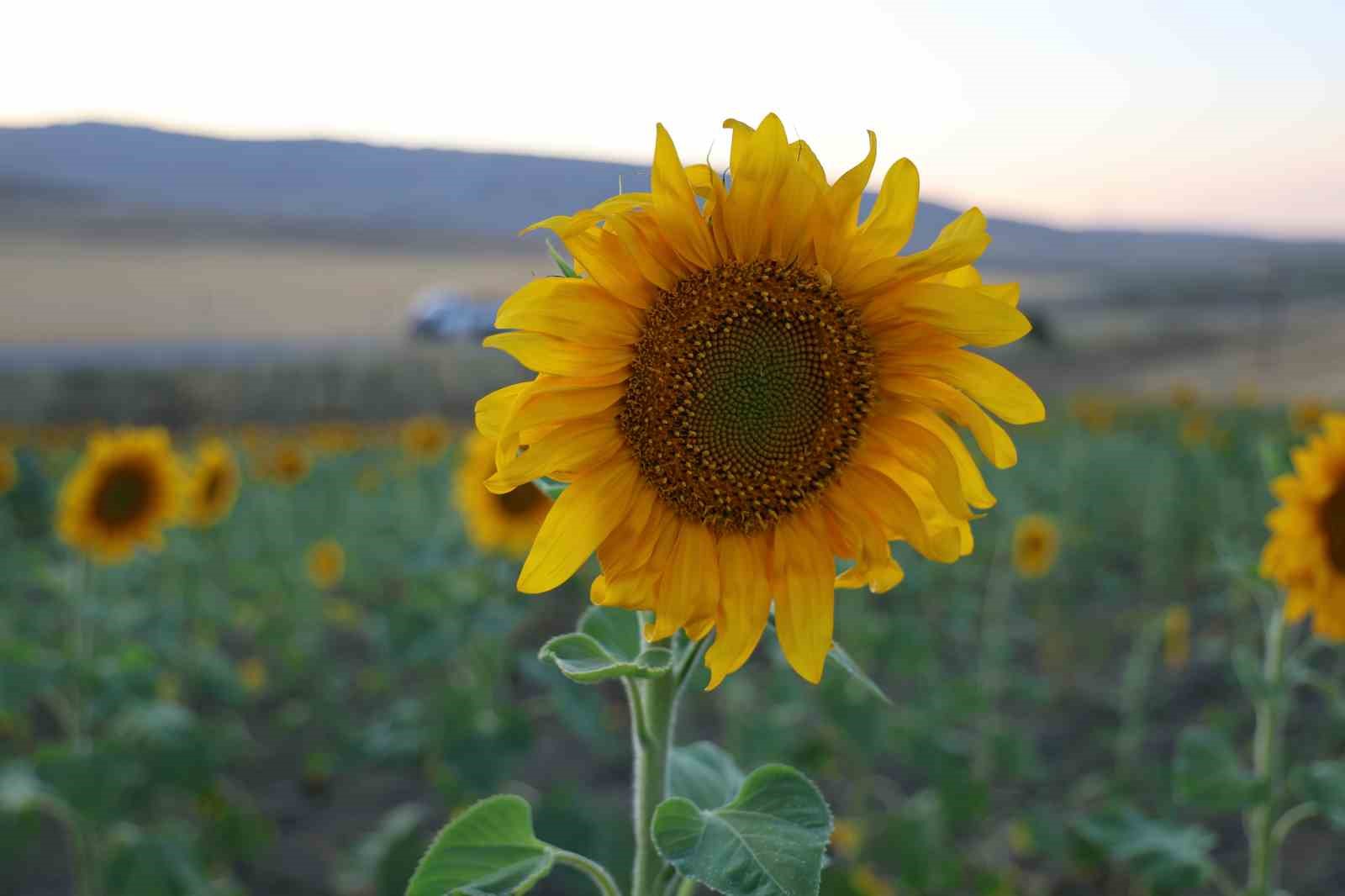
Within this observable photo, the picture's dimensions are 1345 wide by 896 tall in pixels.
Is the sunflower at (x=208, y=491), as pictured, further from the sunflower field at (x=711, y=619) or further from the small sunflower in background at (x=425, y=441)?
the small sunflower in background at (x=425, y=441)

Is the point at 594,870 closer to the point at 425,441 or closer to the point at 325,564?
the point at 325,564

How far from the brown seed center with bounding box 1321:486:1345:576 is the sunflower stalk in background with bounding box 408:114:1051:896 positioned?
1448 mm

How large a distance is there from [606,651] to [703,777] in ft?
1.14

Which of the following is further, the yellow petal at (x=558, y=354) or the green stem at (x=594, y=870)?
the green stem at (x=594, y=870)

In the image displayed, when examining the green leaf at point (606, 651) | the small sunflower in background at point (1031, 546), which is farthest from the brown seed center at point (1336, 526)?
the small sunflower in background at point (1031, 546)

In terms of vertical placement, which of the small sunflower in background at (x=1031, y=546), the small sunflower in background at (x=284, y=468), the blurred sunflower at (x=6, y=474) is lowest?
the small sunflower in background at (x=284, y=468)

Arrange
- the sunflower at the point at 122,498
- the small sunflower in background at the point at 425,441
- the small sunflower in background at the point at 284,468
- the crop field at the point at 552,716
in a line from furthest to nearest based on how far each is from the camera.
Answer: the small sunflower in background at the point at 425,441, the small sunflower in background at the point at 284,468, the sunflower at the point at 122,498, the crop field at the point at 552,716

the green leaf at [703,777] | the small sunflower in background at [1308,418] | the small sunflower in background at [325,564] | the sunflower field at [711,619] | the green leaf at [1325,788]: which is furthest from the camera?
the small sunflower in background at [1308,418]

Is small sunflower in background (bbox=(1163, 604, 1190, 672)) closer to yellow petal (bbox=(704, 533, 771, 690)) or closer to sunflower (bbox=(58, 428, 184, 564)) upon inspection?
yellow petal (bbox=(704, 533, 771, 690))

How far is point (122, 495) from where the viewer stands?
4.21m

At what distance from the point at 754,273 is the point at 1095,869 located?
3050mm

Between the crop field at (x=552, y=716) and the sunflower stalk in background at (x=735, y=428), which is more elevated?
the sunflower stalk in background at (x=735, y=428)

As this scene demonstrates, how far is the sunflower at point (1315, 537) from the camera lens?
7.68 feet

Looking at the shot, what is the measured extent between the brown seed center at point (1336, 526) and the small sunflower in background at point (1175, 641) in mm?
1725
